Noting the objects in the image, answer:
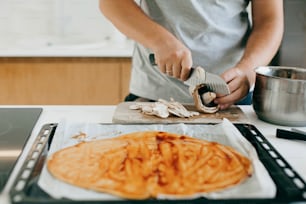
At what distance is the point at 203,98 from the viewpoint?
38.6 inches

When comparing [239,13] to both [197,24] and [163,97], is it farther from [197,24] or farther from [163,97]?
[163,97]

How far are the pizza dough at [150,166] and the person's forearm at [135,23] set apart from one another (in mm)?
311

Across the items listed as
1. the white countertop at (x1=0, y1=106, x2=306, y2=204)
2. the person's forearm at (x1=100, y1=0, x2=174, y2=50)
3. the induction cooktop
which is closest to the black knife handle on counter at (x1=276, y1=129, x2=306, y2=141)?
the white countertop at (x1=0, y1=106, x2=306, y2=204)

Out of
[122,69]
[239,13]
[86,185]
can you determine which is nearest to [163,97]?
[239,13]

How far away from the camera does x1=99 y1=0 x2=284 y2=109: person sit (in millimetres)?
1096

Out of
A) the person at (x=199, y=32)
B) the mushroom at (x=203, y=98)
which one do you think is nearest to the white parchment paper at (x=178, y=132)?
the mushroom at (x=203, y=98)

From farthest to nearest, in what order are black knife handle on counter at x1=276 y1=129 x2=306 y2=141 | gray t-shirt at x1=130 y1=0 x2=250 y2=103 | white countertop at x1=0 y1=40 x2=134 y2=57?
white countertop at x1=0 y1=40 x2=134 y2=57 < gray t-shirt at x1=130 y1=0 x2=250 y2=103 < black knife handle on counter at x1=276 y1=129 x2=306 y2=141

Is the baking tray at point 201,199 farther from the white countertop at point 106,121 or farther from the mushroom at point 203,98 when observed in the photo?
the mushroom at point 203,98

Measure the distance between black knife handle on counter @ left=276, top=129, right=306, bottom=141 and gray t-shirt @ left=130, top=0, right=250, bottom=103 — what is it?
0.33 m

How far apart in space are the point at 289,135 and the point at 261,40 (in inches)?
14.4

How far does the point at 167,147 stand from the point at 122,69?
4.16ft

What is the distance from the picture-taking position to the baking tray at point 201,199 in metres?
0.55

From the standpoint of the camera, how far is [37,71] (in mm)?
1955

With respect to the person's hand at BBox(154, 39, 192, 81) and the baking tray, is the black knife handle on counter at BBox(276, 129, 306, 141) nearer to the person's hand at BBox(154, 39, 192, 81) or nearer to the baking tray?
the baking tray
